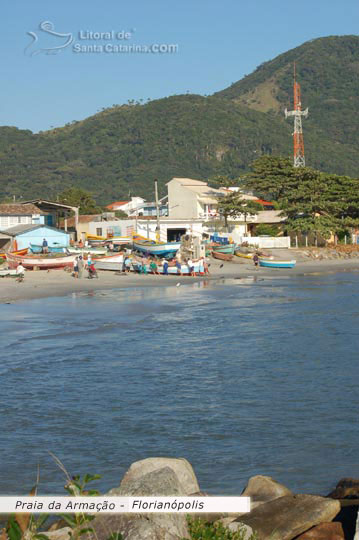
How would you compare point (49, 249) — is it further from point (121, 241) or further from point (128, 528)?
point (128, 528)

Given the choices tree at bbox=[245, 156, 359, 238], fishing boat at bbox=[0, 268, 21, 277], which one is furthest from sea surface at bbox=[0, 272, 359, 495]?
tree at bbox=[245, 156, 359, 238]

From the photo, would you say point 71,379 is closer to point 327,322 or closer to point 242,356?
point 242,356

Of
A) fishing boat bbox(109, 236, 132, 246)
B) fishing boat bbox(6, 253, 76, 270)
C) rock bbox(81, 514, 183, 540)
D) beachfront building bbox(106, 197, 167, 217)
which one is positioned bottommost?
rock bbox(81, 514, 183, 540)

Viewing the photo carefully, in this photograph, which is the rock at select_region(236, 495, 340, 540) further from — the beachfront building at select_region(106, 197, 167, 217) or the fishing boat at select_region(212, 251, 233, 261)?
the beachfront building at select_region(106, 197, 167, 217)

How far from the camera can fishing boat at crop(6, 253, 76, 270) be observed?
176 feet

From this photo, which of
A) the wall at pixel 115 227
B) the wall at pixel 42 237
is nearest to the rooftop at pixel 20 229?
the wall at pixel 42 237

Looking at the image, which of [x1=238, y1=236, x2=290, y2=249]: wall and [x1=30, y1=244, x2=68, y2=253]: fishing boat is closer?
[x1=30, y1=244, x2=68, y2=253]: fishing boat

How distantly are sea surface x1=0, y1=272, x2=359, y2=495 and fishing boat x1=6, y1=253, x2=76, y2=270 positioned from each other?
1709 cm

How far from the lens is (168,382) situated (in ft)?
65.6

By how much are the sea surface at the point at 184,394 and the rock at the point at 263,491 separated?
1647mm

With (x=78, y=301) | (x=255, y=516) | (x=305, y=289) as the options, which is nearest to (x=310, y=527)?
(x=255, y=516)

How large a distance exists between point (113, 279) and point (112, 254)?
5.46m

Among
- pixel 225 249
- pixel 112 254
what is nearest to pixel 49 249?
pixel 112 254
